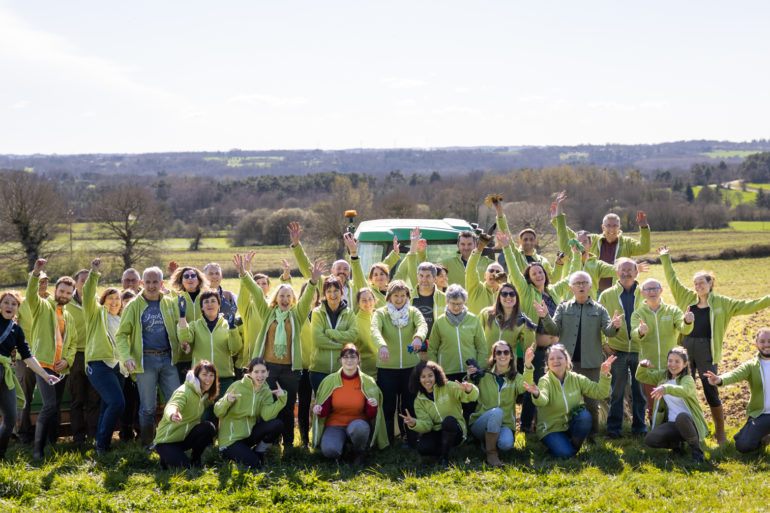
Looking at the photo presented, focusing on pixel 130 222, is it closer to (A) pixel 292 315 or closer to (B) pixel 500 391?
(A) pixel 292 315

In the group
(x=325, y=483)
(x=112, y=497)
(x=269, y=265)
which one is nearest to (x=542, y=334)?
(x=325, y=483)

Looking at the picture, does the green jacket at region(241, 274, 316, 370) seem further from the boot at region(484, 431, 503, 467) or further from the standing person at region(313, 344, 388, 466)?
the boot at region(484, 431, 503, 467)

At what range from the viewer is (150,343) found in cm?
754

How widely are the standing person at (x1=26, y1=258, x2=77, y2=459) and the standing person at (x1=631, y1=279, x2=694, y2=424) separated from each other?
645cm

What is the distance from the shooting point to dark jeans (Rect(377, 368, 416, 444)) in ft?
25.0

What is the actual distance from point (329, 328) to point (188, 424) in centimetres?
180

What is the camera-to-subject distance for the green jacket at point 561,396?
24.2ft

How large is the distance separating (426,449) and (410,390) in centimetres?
63

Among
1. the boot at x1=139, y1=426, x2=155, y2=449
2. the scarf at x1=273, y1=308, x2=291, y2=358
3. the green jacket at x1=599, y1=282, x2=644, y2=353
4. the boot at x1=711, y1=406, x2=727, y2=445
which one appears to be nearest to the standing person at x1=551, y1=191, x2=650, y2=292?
the green jacket at x1=599, y1=282, x2=644, y2=353

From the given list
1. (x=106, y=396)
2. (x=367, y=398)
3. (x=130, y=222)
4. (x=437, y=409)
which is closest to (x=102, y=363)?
(x=106, y=396)

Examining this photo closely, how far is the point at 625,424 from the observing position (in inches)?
338

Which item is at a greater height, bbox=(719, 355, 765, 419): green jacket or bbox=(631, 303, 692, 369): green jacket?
bbox=(631, 303, 692, 369): green jacket

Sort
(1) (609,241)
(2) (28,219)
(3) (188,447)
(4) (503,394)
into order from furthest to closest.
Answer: (2) (28,219)
(1) (609,241)
(4) (503,394)
(3) (188,447)

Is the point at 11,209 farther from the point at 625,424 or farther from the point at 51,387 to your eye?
the point at 625,424
